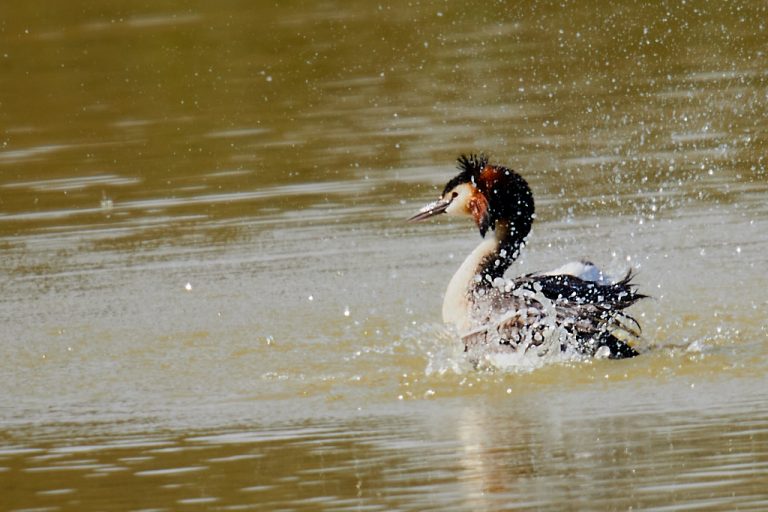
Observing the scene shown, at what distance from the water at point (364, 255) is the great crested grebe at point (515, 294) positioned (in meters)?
0.23

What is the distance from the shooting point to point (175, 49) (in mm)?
22703

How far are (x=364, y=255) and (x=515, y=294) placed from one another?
275 cm

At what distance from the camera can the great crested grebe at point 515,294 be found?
9281 mm

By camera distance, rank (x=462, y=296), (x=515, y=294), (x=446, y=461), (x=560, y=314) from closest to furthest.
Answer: (x=446, y=461)
(x=560, y=314)
(x=515, y=294)
(x=462, y=296)

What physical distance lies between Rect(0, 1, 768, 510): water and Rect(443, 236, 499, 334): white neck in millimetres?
172

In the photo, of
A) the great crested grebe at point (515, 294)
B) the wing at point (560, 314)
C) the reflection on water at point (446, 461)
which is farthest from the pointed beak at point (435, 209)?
the reflection on water at point (446, 461)

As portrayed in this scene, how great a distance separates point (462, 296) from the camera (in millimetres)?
9898

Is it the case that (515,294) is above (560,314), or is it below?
above

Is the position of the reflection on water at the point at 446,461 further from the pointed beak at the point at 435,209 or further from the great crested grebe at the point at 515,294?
the pointed beak at the point at 435,209

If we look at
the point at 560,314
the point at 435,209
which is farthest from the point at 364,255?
the point at 560,314

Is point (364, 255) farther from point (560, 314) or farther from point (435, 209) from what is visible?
point (560, 314)

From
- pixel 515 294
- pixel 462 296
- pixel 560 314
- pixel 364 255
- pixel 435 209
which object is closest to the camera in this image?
pixel 560 314

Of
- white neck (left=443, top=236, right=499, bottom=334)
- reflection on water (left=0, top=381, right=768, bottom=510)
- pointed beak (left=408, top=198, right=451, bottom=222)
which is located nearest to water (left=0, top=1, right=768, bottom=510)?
reflection on water (left=0, top=381, right=768, bottom=510)

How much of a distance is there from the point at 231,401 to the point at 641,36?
12507 millimetres
